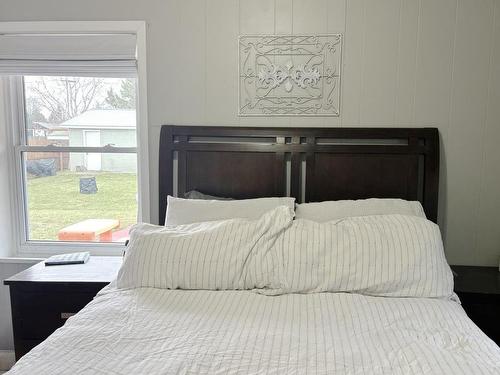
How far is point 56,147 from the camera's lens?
285cm

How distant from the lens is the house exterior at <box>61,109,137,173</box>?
280 centimetres

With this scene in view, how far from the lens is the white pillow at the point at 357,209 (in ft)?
7.27

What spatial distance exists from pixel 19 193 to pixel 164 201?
1.08 metres

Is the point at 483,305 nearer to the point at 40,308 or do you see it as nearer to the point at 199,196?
the point at 199,196

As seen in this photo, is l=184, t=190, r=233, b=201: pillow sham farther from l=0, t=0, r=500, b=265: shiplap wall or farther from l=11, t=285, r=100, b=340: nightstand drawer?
l=11, t=285, r=100, b=340: nightstand drawer

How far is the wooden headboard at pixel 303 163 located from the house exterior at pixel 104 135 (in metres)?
0.39

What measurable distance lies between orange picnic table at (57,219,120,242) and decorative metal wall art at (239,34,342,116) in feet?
4.07

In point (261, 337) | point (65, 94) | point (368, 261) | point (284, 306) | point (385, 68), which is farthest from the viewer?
point (65, 94)

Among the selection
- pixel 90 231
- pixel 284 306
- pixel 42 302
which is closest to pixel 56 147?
pixel 90 231

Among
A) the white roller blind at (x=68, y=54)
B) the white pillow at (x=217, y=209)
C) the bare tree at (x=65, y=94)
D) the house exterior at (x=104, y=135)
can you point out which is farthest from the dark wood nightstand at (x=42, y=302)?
the white roller blind at (x=68, y=54)

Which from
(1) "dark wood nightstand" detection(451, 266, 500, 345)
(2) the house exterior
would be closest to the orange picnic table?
(2) the house exterior

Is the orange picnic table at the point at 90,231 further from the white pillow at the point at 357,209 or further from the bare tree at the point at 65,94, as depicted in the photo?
the white pillow at the point at 357,209

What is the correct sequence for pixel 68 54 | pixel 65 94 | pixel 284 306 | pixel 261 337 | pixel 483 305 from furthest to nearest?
pixel 65 94 → pixel 68 54 → pixel 483 305 → pixel 284 306 → pixel 261 337

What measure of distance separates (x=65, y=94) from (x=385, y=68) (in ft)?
6.49
